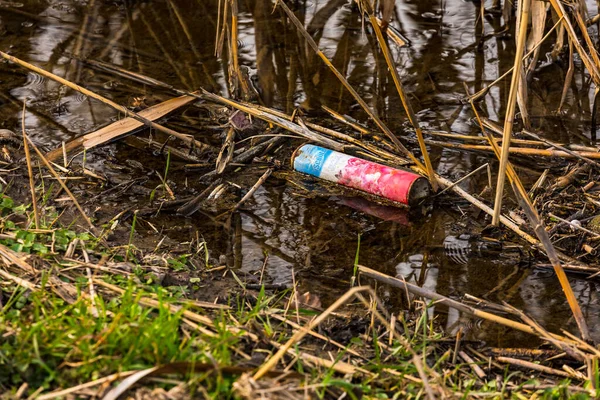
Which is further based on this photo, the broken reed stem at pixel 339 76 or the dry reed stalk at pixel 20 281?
the broken reed stem at pixel 339 76

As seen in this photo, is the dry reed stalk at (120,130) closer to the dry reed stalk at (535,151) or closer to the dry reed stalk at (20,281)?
the dry reed stalk at (535,151)

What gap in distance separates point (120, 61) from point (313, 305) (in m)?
3.09

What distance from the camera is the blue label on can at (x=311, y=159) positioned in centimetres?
396

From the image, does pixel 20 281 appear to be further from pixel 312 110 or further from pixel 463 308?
pixel 312 110

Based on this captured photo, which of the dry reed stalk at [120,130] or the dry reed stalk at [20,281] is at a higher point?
the dry reed stalk at [20,281]

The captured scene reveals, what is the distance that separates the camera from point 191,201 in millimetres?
3711

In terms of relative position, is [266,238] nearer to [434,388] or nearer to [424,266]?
[424,266]

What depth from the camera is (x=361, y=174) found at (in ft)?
12.6

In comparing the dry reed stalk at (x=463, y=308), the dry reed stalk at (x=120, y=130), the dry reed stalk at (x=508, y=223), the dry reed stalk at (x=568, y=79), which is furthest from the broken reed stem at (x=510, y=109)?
the dry reed stalk at (x=120, y=130)

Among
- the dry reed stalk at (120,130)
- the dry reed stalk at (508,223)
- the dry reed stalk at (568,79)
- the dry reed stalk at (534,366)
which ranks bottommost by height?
the dry reed stalk at (534,366)

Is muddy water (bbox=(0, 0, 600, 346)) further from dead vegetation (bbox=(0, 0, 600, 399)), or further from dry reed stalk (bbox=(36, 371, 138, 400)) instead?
dry reed stalk (bbox=(36, 371, 138, 400))

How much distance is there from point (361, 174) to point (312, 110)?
997 millimetres

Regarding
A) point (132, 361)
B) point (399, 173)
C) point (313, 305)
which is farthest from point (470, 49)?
point (132, 361)

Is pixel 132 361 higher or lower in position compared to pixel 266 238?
higher
